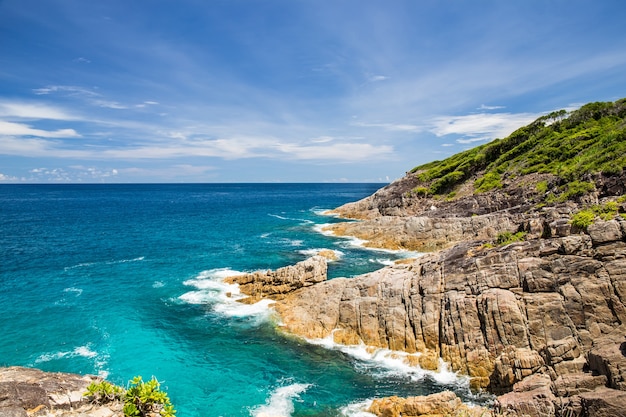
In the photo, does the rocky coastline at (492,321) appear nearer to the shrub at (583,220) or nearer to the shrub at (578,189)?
the shrub at (583,220)

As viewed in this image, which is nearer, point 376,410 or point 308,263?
point 376,410

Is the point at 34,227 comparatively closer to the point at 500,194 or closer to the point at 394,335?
the point at 394,335

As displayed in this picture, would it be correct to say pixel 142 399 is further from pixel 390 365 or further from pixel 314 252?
pixel 314 252

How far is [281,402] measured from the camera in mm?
22859

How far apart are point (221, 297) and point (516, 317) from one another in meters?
28.4

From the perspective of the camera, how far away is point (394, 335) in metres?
28.6

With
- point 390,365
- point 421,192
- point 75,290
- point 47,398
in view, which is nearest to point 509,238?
point 390,365

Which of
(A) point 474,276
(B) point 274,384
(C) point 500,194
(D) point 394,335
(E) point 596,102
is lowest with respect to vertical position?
(B) point 274,384

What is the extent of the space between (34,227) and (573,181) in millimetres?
105739

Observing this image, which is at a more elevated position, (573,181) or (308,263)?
(573,181)

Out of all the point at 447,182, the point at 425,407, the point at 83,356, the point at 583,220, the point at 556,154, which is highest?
the point at 556,154

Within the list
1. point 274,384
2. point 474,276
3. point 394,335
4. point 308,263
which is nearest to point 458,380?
point 394,335

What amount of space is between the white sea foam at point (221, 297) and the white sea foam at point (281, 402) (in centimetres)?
1108

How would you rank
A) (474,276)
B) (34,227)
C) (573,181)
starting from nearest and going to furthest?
(474,276) < (573,181) < (34,227)
